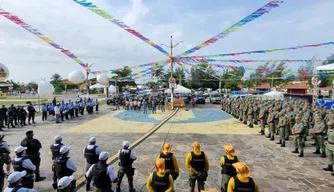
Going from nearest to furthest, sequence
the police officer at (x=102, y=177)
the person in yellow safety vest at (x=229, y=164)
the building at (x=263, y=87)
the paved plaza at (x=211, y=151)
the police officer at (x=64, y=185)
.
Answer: the police officer at (x=64, y=185)
the police officer at (x=102, y=177)
the person in yellow safety vest at (x=229, y=164)
the paved plaza at (x=211, y=151)
the building at (x=263, y=87)

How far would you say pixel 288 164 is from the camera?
8148mm

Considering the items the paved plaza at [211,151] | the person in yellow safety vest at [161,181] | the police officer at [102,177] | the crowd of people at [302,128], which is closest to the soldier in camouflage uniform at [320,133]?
the crowd of people at [302,128]

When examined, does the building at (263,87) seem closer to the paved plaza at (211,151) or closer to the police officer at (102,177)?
the paved plaza at (211,151)

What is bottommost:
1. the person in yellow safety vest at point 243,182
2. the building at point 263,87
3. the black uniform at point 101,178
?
the black uniform at point 101,178

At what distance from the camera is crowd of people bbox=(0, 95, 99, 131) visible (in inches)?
613

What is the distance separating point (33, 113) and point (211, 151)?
14.5 m

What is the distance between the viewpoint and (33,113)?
17.2m

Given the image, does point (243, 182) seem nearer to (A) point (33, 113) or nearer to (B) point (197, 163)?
→ (B) point (197, 163)

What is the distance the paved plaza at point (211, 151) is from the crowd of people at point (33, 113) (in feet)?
4.87

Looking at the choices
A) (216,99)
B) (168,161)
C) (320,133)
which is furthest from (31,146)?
(216,99)

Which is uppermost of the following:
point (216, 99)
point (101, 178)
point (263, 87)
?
point (263, 87)

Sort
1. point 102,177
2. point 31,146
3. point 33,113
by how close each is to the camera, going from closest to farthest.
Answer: point 102,177 < point 31,146 < point 33,113

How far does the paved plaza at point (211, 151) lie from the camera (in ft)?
21.9

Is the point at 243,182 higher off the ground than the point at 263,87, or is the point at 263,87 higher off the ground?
the point at 263,87
